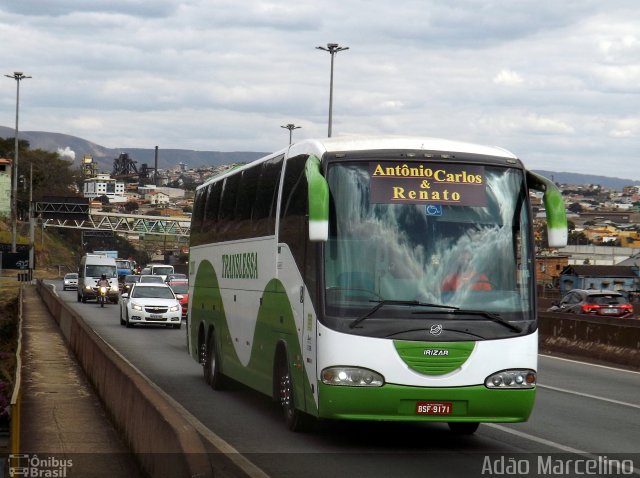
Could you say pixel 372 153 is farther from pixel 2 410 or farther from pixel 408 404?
pixel 2 410

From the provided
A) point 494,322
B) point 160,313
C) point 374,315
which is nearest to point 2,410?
point 374,315

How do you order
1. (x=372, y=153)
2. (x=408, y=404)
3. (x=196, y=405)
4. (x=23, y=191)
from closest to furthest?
(x=408, y=404) < (x=372, y=153) < (x=196, y=405) < (x=23, y=191)

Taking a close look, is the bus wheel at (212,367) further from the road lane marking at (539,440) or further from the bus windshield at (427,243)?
the bus windshield at (427,243)

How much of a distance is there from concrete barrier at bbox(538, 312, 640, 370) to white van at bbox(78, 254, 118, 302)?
36.9m

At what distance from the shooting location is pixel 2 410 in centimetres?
1250

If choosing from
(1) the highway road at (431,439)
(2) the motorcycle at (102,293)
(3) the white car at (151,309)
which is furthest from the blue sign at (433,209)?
(2) the motorcycle at (102,293)

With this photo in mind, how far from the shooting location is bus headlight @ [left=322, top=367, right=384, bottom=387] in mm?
12117

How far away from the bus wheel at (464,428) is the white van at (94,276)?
167 ft

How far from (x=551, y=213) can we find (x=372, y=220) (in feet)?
5.87

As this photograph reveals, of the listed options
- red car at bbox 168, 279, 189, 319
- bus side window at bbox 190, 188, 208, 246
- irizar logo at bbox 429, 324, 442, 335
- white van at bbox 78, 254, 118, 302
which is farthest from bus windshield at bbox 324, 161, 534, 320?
white van at bbox 78, 254, 118, 302

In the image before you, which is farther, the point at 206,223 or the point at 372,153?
the point at 206,223

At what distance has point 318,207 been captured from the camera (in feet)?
38.9

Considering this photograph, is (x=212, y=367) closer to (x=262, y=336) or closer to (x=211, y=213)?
(x=211, y=213)

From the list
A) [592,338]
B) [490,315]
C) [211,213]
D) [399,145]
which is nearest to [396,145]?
[399,145]
